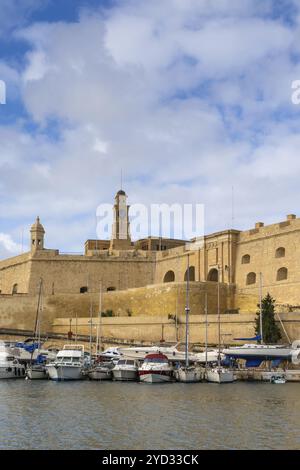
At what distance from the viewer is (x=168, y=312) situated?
50.6 meters

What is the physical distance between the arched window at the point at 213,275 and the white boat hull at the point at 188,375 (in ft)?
67.2

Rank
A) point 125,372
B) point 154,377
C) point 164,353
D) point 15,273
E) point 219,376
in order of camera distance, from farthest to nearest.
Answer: point 15,273
point 164,353
point 125,372
point 154,377
point 219,376

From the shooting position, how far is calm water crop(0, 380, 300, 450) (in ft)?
58.5

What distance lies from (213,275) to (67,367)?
2283cm

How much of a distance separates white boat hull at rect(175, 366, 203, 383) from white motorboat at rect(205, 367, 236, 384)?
494 millimetres

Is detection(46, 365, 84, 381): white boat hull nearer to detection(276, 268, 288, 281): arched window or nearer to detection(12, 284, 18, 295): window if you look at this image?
detection(276, 268, 288, 281): arched window

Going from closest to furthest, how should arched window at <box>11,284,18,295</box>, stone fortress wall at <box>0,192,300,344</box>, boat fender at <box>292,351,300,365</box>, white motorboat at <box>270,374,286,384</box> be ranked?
white motorboat at <box>270,374,286,384</box>
boat fender at <box>292,351,300,365</box>
stone fortress wall at <box>0,192,300,344</box>
arched window at <box>11,284,18,295</box>

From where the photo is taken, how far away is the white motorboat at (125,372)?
3453 cm

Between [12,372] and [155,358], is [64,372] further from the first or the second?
[155,358]

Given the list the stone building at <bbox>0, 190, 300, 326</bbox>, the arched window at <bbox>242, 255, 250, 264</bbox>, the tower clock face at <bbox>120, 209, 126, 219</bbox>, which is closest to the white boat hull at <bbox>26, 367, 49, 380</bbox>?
the stone building at <bbox>0, 190, 300, 326</bbox>

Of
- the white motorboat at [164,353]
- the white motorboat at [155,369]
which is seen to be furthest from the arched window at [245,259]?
the white motorboat at [155,369]

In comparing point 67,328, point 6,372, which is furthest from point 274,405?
point 67,328

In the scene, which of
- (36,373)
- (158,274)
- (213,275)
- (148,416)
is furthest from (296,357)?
(158,274)

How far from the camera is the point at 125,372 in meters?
34.5
